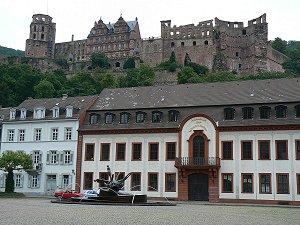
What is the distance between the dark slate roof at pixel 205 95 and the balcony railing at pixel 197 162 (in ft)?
19.1

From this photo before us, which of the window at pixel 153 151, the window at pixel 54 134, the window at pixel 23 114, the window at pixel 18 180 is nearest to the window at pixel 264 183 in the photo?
the window at pixel 153 151

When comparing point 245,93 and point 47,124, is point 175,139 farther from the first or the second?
point 47,124

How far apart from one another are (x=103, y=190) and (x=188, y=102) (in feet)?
62.6

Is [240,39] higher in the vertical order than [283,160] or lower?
higher

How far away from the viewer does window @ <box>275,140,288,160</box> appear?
1742 inches

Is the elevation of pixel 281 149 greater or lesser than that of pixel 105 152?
greater

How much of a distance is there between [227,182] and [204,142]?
15.1ft

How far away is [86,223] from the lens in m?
17.9

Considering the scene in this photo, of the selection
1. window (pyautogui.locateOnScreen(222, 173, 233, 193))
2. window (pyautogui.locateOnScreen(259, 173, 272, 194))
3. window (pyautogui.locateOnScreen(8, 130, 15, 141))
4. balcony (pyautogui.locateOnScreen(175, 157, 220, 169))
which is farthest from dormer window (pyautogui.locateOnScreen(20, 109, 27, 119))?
window (pyautogui.locateOnScreen(259, 173, 272, 194))

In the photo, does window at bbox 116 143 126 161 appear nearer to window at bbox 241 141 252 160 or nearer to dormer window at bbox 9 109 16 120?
window at bbox 241 141 252 160

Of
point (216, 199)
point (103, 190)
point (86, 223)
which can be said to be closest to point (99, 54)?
point (216, 199)

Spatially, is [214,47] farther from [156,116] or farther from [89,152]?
[89,152]

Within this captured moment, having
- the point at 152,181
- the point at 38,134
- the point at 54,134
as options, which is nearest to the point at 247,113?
the point at 152,181

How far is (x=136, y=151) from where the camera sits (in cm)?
4966
